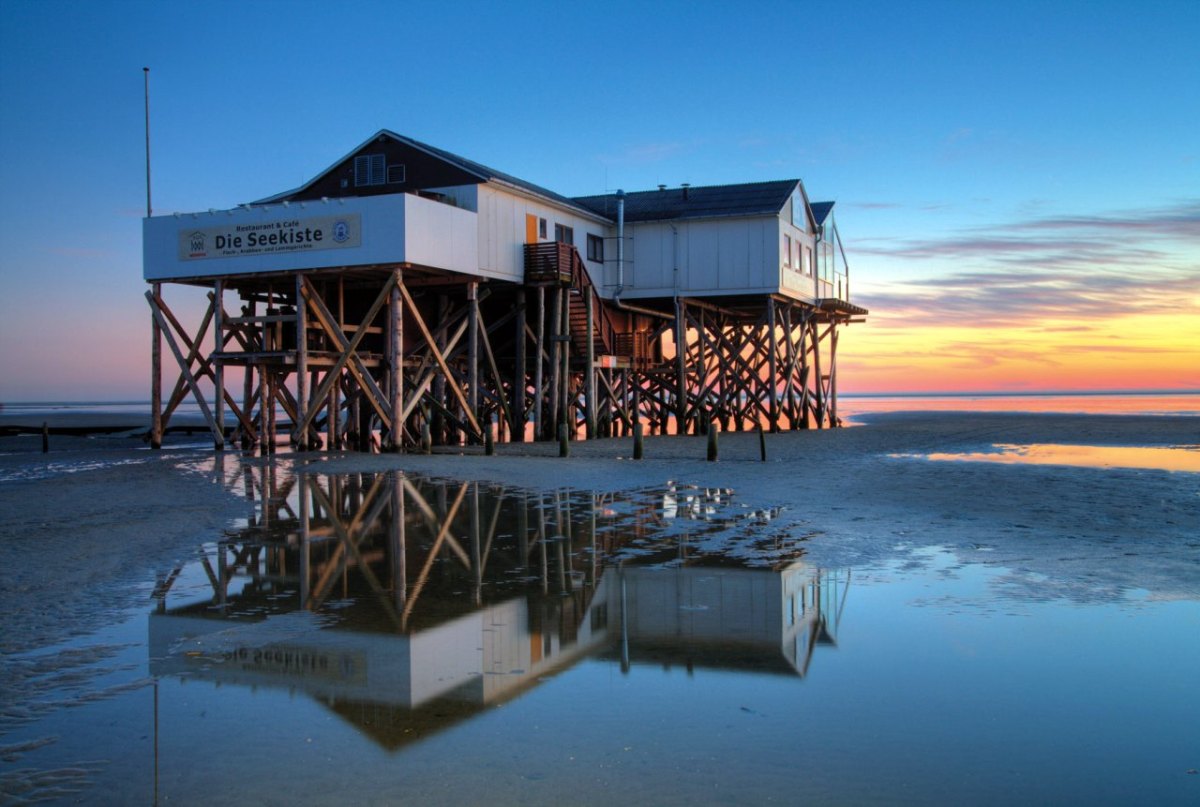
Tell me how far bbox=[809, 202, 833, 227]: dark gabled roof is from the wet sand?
17.7m

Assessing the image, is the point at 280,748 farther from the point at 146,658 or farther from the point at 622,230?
the point at 622,230

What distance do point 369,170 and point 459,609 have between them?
77.7ft

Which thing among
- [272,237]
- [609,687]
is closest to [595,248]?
[272,237]

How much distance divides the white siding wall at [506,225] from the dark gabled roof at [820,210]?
47.3ft

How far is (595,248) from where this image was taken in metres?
38.4

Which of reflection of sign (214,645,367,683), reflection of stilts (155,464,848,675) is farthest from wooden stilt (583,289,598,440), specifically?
reflection of sign (214,645,367,683)

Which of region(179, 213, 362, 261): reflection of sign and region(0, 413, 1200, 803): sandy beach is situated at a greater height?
region(179, 213, 362, 261): reflection of sign

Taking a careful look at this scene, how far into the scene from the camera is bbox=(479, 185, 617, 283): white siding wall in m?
30.3

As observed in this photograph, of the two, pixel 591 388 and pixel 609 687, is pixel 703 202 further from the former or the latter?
pixel 609 687

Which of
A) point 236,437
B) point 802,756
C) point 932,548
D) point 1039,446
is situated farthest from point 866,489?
point 236,437

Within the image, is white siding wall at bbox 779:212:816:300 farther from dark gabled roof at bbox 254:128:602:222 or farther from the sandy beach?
the sandy beach

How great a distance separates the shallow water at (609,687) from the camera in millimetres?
5352

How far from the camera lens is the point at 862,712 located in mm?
6426

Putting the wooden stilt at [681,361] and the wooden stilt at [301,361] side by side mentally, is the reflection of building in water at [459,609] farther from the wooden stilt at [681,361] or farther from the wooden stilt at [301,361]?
the wooden stilt at [681,361]
